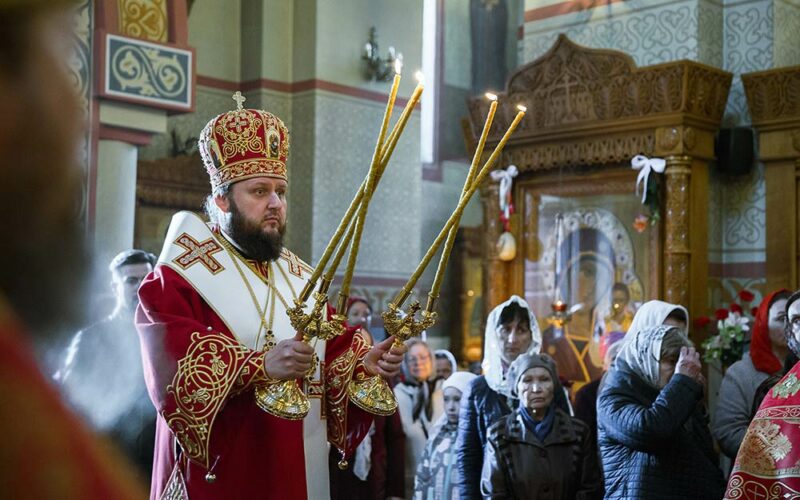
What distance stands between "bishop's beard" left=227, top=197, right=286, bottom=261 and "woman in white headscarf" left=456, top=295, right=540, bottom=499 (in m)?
1.81

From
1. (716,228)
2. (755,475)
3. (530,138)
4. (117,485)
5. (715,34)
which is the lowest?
(755,475)

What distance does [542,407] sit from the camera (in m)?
4.48

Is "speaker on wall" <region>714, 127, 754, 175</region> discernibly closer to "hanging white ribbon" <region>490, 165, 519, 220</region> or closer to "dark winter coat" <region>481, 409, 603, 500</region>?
"hanging white ribbon" <region>490, 165, 519, 220</region>

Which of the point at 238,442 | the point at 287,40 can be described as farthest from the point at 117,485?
the point at 287,40

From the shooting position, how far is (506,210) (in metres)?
8.70

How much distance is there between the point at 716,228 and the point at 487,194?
1.80 metres

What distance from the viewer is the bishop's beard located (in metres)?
3.19

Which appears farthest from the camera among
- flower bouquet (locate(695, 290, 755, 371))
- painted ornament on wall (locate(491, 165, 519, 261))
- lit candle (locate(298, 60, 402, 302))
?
painted ornament on wall (locate(491, 165, 519, 261))

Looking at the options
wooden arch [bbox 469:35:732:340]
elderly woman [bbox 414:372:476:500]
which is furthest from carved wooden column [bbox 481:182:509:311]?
elderly woman [bbox 414:372:476:500]

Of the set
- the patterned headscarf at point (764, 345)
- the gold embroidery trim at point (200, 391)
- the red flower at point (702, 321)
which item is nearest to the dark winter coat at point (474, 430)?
the patterned headscarf at point (764, 345)

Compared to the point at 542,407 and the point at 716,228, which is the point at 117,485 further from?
the point at 716,228

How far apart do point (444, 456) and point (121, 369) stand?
5.75 ft

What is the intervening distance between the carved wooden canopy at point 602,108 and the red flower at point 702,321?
1.12 meters

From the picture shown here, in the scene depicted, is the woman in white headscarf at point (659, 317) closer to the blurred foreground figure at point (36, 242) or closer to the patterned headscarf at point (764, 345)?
the patterned headscarf at point (764, 345)
